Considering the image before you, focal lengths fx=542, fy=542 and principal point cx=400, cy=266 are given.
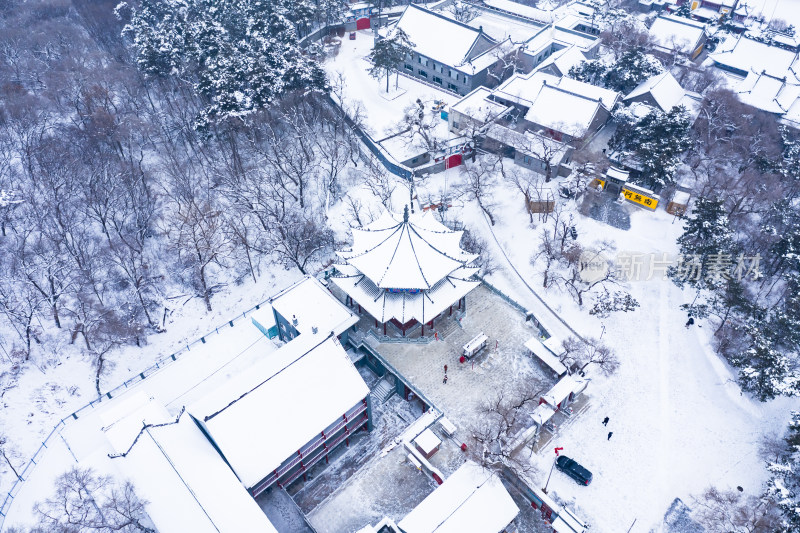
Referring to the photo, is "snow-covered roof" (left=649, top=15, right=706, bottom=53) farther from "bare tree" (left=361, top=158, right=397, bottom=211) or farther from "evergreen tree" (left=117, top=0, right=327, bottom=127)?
"evergreen tree" (left=117, top=0, right=327, bottom=127)

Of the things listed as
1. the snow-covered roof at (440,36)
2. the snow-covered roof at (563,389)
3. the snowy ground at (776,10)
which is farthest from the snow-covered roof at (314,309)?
the snowy ground at (776,10)

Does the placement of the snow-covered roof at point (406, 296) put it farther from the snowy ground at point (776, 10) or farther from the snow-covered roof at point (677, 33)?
the snowy ground at point (776, 10)

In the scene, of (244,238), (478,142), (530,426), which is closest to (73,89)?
(244,238)

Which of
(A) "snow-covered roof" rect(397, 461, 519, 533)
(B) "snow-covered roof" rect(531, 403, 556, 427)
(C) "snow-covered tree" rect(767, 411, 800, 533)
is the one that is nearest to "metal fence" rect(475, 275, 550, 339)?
(B) "snow-covered roof" rect(531, 403, 556, 427)

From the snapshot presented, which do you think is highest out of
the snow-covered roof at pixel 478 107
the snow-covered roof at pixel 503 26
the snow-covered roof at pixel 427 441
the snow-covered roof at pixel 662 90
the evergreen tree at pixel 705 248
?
the snow-covered roof at pixel 503 26

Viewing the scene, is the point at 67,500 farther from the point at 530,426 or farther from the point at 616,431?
the point at 616,431

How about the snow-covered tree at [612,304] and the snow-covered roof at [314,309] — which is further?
the snow-covered tree at [612,304]
